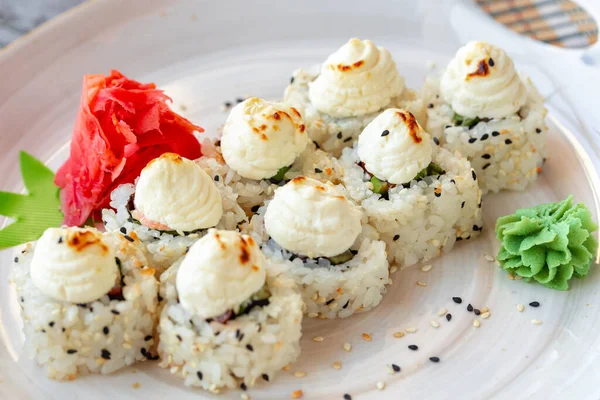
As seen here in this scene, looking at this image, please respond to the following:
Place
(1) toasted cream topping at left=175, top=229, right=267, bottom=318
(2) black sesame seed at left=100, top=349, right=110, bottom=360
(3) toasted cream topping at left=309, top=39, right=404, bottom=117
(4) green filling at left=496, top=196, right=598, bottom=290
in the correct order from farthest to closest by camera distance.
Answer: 1. (3) toasted cream topping at left=309, top=39, right=404, bottom=117
2. (4) green filling at left=496, top=196, right=598, bottom=290
3. (2) black sesame seed at left=100, top=349, right=110, bottom=360
4. (1) toasted cream topping at left=175, top=229, right=267, bottom=318

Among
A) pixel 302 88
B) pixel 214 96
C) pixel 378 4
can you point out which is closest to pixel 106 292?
pixel 302 88

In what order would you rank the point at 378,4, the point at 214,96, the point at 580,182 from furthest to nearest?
the point at 378,4 < the point at 214,96 < the point at 580,182

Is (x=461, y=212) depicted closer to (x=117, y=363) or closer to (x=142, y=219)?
(x=142, y=219)

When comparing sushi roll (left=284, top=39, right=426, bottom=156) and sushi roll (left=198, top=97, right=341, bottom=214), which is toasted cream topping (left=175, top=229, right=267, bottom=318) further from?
sushi roll (left=284, top=39, right=426, bottom=156)

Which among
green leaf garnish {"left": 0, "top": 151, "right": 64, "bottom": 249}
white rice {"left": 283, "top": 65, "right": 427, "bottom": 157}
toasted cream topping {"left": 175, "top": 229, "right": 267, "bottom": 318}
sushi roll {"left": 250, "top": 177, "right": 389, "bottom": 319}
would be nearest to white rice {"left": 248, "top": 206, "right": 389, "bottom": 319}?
sushi roll {"left": 250, "top": 177, "right": 389, "bottom": 319}

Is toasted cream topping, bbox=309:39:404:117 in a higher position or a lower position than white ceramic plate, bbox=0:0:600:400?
higher

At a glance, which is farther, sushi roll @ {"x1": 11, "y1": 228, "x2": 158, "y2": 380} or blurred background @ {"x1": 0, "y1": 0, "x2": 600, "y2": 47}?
blurred background @ {"x1": 0, "y1": 0, "x2": 600, "y2": 47}
